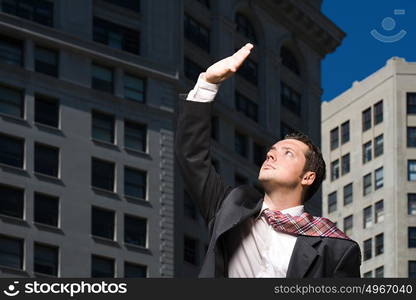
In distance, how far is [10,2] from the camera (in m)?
80.0

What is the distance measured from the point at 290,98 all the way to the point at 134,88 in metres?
18.6

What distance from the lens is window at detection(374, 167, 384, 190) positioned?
14362cm

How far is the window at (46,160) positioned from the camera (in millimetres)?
78062

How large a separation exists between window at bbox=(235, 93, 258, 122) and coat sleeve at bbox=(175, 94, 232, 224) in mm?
83165

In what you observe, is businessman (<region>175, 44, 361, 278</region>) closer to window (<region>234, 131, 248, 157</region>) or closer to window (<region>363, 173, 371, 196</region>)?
window (<region>234, 131, 248, 157</region>)

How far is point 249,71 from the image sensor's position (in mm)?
96875

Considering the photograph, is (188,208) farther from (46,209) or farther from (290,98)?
(290,98)

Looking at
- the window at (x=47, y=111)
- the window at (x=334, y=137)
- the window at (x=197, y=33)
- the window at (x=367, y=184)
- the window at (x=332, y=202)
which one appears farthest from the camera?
the window at (x=334, y=137)

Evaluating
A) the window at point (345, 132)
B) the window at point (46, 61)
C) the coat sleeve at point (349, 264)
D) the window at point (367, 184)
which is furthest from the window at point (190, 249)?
the coat sleeve at point (349, 264)

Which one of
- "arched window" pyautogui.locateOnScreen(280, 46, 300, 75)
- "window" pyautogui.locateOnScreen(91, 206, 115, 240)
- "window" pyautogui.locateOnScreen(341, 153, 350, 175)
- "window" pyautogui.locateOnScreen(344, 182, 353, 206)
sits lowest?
"window" pyautogui.locateOnScreen(91, 206, 115, 240)

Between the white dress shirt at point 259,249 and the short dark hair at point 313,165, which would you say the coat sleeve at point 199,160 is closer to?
the white dress shirt at point 259,249

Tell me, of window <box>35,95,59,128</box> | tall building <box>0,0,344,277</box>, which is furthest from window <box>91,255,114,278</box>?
window <box>35,95,59,128</box>

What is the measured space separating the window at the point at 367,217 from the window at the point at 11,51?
67228mm

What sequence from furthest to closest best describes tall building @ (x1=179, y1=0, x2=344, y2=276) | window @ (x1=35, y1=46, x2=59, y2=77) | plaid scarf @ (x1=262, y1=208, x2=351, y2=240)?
tall building @ (x1=179, y1=0, x2=344, y2=276) → window @ (x1=35, y1=46, x2=59, y2=77) → plaid scarf @ (x1=262, y1=208, x2=351, y2=240)
